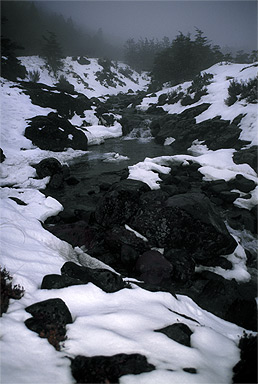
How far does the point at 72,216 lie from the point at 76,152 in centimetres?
912

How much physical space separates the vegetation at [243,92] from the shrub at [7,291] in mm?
18511

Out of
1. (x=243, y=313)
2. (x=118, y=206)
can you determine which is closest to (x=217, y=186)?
(x=118, y=206)

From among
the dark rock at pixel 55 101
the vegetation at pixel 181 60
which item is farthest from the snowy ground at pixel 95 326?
the vegetation at pixel 181 60

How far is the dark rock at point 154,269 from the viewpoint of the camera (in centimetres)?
500

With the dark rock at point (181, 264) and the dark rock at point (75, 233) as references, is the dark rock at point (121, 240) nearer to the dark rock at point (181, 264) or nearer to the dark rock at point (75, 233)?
the dark rock at point (75, 233)

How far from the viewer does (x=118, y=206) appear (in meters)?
6.99

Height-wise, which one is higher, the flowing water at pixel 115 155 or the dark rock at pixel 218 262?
the flowing water at pixel 115 155

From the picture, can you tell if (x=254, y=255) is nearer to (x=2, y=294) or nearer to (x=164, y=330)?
(x=164, y=330)

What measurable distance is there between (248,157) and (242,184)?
3041 mm

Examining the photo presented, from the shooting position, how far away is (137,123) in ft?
74.5

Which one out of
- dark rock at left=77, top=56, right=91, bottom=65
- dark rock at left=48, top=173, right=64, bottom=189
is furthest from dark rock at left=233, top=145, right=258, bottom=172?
dark rock at left=77, top=56, right=91, bottom=65

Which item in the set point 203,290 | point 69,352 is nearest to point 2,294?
point 69,352

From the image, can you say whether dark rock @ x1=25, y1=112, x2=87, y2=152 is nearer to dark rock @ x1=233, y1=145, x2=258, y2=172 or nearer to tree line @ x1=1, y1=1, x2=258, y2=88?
dark rock @ x1=233, y1=145, x2=258, y2=172

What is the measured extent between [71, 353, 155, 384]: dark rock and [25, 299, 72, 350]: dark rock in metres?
0.38
